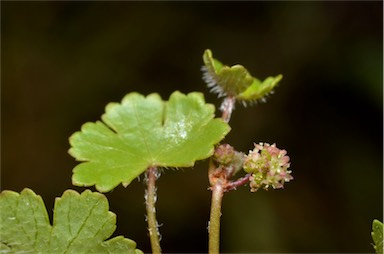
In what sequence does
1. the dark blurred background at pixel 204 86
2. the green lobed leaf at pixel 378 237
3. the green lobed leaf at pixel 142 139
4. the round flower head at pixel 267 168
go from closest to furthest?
1. the green lobed leaf at pixel 378 237
2. the round flower head at pixel 267 168
3. the green lobed leaf at pixel 142 139
4. the dark blurred background at pixel 204 86

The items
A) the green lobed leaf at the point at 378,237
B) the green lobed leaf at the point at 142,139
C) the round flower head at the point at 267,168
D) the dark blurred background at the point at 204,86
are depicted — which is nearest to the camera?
the green lobed leaf at the point at 378,237

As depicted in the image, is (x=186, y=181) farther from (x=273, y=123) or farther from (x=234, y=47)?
(x=234, y=47)

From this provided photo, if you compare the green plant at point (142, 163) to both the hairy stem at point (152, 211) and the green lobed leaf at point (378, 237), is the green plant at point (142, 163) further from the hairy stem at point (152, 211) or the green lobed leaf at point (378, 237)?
the green lobed leaf at point (378, 237)

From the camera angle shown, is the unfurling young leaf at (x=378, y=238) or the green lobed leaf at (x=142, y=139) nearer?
the unfurling young leaf at (x=378, y=238)

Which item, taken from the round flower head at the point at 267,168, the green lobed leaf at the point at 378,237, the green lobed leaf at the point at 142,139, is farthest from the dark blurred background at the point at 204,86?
the green lobed leaf at the point at 378,237

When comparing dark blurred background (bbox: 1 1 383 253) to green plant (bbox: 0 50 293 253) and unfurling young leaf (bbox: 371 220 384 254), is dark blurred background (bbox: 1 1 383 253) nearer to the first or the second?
green plant (bbox: 0 50 293 253)

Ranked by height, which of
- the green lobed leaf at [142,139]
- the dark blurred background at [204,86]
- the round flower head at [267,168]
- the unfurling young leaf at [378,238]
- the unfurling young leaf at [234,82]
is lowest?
the unfurling young leaf at [378,238]

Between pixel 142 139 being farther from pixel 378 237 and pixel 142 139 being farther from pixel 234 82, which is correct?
pixel 378 237

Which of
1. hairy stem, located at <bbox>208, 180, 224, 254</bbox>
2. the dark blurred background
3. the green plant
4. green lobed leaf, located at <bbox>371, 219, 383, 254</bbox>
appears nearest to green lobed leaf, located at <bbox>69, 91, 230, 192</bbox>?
the green plant

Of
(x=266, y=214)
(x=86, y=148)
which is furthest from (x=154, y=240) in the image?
(x=266, y=214)
